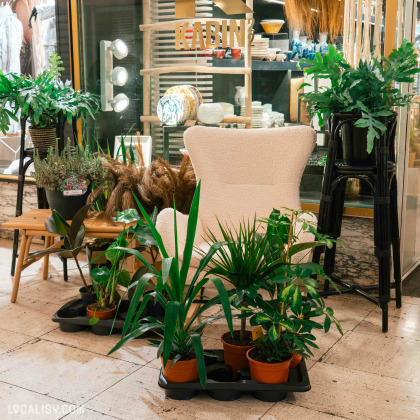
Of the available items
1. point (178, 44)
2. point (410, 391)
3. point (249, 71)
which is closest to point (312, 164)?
point (249, 71)

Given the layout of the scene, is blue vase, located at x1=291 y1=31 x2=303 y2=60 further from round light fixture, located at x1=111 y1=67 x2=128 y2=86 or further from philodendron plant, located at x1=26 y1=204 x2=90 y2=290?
philodendron plant, located at x1=26 y1=204 x2=90 y2=290

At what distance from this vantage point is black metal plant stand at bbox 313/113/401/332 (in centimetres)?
306

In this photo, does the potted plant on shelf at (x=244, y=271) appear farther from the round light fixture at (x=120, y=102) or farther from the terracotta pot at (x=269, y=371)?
the round light fixture at (x=120, y=102)

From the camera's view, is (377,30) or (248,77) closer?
(377,30)

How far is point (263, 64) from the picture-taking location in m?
3.97

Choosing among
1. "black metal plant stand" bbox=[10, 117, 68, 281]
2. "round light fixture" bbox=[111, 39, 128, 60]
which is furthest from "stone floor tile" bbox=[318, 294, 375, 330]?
"round light fixture" bbox=[111, 39, 128, 60]

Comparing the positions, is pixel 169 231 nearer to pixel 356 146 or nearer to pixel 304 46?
pixel 356 146

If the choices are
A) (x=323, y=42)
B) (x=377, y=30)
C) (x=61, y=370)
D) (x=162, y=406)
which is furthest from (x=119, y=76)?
(x=162, y=406)

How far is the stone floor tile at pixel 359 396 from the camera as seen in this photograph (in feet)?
7.61

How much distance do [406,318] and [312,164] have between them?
1121 mm

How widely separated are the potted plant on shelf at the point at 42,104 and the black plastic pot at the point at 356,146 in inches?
72.0

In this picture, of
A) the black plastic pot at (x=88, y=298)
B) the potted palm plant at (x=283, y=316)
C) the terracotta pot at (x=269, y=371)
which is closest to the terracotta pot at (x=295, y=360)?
the potted palm plant at (x=283, y=316)

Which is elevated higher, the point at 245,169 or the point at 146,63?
the point at 146,63

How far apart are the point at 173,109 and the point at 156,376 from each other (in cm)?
223
